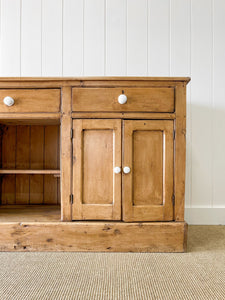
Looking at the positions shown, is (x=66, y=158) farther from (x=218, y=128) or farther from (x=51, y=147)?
(x=218, y=128)

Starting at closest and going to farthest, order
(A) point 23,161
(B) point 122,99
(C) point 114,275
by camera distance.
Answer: (C) point 114,275
(B) point 122,99
(A) point 23,161

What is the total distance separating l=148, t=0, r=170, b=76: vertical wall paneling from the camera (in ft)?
5.08

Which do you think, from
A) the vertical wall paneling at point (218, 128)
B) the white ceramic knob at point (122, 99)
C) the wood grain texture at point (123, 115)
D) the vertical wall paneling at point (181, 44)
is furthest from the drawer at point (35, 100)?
the vertical wall paneling at point (218, 128)

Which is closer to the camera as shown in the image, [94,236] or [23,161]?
[94,236]

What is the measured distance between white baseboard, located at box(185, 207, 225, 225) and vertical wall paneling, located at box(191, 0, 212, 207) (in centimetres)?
4

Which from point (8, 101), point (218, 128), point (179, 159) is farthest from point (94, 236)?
point (218, 128)

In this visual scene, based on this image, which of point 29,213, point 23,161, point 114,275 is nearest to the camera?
point 114,275

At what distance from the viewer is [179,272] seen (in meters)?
0.90

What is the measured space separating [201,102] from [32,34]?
1.32 m

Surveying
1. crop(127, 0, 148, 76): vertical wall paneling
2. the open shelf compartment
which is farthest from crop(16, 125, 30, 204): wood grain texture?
crop(127, 0, 148, 76): vertical wall paneling

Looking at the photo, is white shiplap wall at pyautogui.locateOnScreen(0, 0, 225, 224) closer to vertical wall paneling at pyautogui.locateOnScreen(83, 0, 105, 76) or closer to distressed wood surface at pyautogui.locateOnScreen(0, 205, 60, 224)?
vertical wall paneling at pyautogui.locateOnScreen(83, 0, 105, 76)

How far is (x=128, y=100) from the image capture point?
→ 108cm

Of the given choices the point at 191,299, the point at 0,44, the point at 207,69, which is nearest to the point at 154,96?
the point at 207,69

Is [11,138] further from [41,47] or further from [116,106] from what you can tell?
[116,106]
